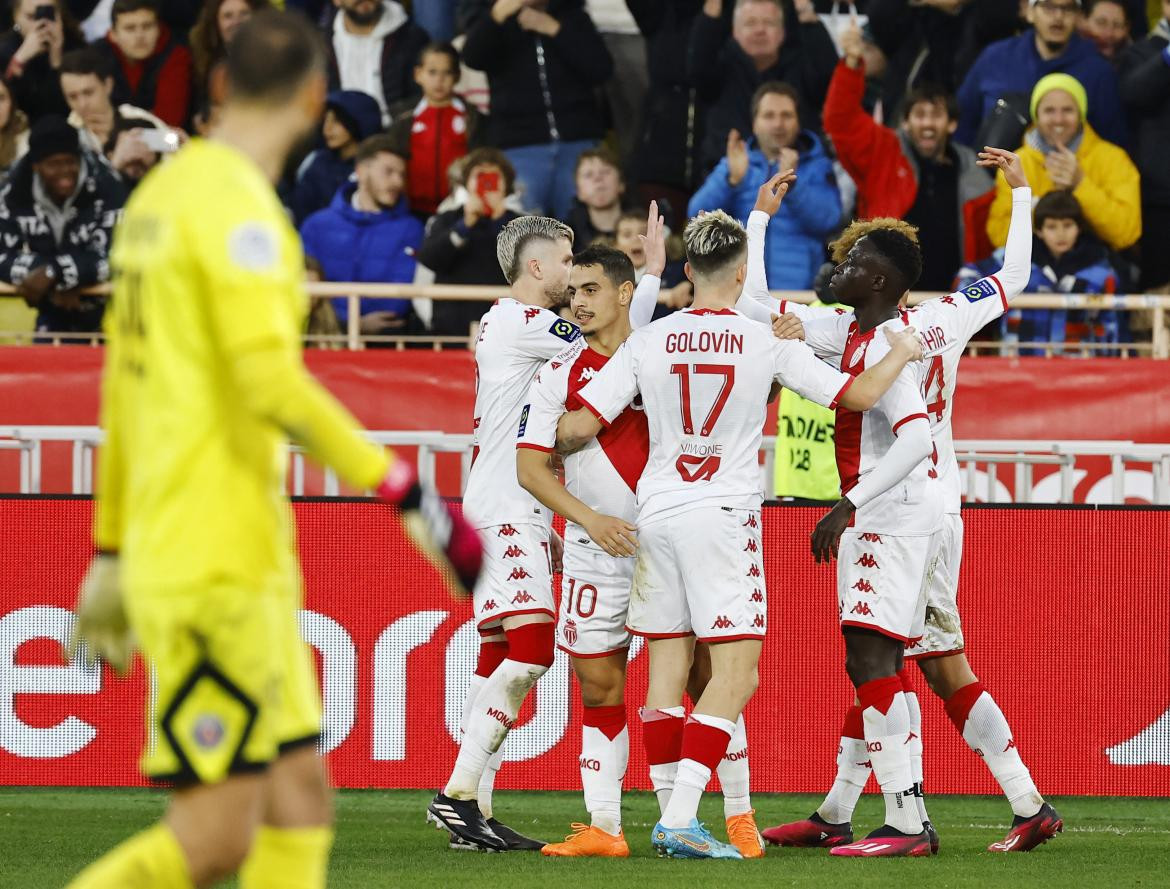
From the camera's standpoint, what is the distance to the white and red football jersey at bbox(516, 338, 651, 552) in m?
7.29

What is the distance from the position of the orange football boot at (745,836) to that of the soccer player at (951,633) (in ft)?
1.42

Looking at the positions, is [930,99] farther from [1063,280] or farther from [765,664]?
[765,664]

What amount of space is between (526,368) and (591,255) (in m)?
0.57

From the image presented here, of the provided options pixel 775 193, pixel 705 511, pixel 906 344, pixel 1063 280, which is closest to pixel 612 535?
pixel 705 511

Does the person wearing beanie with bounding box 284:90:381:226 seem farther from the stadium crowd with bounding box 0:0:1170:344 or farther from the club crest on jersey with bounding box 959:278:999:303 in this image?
the club crest on jersey with bounding box 959:278:999:303

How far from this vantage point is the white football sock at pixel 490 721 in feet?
24.5

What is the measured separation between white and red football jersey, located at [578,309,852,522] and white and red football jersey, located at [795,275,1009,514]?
46 cm

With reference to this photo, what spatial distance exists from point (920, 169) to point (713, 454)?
6100 mm

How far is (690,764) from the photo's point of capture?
22.5 ft

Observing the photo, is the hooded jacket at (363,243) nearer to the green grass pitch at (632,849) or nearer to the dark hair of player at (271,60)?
the green grass pitch at (632,849)

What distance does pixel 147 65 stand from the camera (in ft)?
44.8

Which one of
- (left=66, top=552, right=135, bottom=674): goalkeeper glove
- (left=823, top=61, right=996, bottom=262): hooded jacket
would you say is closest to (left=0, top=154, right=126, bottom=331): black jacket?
(left=823, top=61, right=996, bottom=262): hooded jacket

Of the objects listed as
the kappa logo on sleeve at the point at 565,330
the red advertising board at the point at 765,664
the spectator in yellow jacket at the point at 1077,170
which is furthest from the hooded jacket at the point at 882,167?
the kappa logo on sleeve at the point at 565,330

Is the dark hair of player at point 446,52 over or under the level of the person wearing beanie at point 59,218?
over
